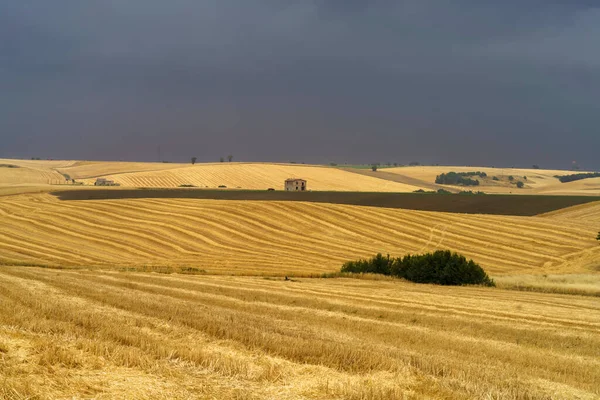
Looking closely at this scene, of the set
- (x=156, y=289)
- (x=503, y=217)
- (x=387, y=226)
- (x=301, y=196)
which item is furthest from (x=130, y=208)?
(x=156, y=289)

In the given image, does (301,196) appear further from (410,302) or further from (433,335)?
(433,335)

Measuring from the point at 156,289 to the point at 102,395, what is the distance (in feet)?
46.3

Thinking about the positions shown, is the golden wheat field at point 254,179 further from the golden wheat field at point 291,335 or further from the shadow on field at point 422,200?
the golden wheat field at point 291,335

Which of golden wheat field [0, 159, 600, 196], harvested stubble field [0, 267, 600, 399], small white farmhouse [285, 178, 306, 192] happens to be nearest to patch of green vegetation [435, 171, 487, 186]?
golden wheat field [0, 159, 600, 196]

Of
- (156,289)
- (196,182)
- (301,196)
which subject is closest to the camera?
(156,289)

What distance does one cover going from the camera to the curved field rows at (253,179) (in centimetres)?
13645

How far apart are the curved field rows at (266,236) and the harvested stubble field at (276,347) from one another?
20221 millimetres

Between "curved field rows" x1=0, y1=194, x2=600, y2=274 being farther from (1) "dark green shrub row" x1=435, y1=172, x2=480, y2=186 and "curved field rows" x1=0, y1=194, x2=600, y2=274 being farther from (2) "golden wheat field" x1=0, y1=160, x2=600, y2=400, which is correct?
(1) "dark green shrub row" x1=435, y1=172, x2=480, y2=186

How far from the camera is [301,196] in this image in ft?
299

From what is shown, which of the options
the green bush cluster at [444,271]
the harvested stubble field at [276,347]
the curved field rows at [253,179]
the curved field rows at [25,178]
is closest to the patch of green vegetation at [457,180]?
the curved field rows at [253,179]

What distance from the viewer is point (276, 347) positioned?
1041cm

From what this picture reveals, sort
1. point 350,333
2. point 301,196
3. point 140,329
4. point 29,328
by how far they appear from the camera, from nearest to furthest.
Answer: point 29,328, point 140,329, point 350,333, point 301,196

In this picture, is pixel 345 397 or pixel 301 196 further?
pixel 301 196

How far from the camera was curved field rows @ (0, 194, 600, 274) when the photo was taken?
46.6 meters
